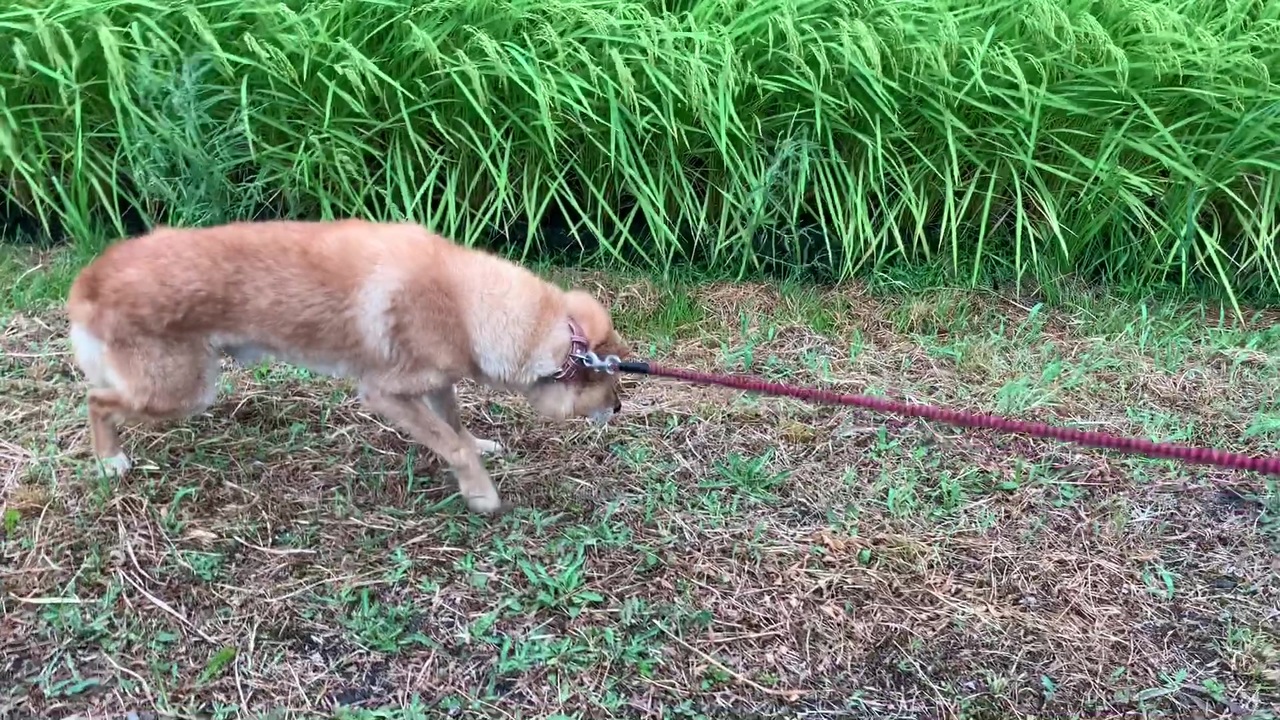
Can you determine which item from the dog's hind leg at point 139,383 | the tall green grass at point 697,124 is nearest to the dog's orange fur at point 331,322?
the dog's hind leg at point 139,383

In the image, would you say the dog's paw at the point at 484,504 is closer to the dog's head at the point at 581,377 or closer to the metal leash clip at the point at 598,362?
the dog's head at the point at 581,377

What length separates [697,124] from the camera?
3734 mm

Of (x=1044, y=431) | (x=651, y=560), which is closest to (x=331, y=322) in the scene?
(x=651, y=560)

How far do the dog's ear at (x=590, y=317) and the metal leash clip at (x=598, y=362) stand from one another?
0.08 meters

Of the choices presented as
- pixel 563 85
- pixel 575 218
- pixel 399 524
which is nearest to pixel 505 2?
pixel 563 85

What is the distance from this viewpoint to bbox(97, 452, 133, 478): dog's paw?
7.89 ft

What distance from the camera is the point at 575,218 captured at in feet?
13.1

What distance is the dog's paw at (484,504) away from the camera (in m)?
2.45

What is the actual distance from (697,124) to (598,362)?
183cm

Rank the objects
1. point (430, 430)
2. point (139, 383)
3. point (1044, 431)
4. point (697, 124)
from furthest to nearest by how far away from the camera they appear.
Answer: point (697, 124)
point (430, 430)
point (139, 383)
point (1044, 431)

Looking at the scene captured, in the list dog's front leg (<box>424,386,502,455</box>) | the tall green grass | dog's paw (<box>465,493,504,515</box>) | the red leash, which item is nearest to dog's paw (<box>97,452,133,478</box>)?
dog's front leg (<box>424,386,502,455</box>)

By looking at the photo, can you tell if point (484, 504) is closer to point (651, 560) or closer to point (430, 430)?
point (430, 430)

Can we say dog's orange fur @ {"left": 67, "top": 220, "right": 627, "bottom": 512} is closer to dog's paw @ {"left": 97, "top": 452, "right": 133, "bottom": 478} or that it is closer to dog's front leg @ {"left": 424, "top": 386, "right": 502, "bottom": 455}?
dog's paw @ {"left": 97, "top": 452, "right": 133, "bottom": 478}

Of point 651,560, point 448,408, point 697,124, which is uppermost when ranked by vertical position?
point 697,124
